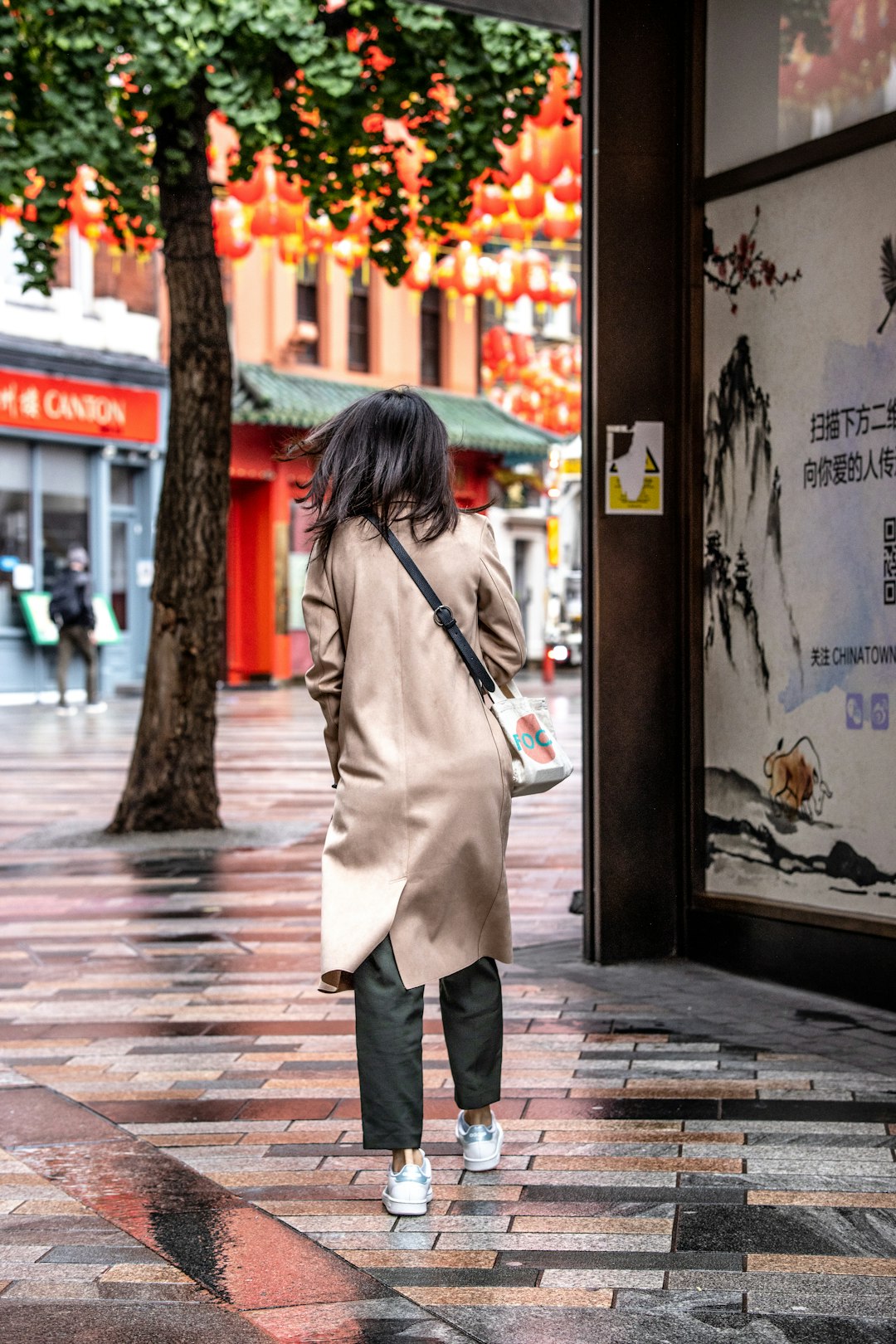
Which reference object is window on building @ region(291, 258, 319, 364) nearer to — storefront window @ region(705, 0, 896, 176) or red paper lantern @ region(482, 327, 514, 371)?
red paper lantern @ region(482, 327, 514, 371)

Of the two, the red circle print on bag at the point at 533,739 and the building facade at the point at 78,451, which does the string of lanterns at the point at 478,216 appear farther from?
the red circle print on bag at the point at 533,739

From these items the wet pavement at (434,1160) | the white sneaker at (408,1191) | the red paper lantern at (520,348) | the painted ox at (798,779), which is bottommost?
the wet pavement at (434,1160)

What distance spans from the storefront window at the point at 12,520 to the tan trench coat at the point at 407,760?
67.4 feet

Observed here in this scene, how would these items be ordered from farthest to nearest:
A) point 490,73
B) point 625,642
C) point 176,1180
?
point 490,73 → point 625,642 → point 176,1180

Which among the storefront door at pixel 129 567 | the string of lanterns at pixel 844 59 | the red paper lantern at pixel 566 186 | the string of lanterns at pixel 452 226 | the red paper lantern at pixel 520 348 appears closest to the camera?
the string of lanterns at pixel 844 59

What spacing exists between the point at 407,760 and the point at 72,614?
59.9ft

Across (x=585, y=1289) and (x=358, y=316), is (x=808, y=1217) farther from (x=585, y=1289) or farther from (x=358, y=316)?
(x=358, y=316)

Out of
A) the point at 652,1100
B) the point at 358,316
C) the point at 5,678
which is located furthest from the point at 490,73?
the point at 358,316

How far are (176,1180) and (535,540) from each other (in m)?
34.4

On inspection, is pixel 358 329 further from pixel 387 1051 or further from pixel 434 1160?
pixel 387 1051

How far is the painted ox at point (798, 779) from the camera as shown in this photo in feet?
19.2

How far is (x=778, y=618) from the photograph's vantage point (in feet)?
19.7

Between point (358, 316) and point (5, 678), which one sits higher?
point (358, 316)

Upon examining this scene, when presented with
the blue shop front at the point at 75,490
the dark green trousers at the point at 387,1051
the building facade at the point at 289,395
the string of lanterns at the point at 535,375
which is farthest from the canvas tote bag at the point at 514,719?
the string of lanterns at the point at 535,375
